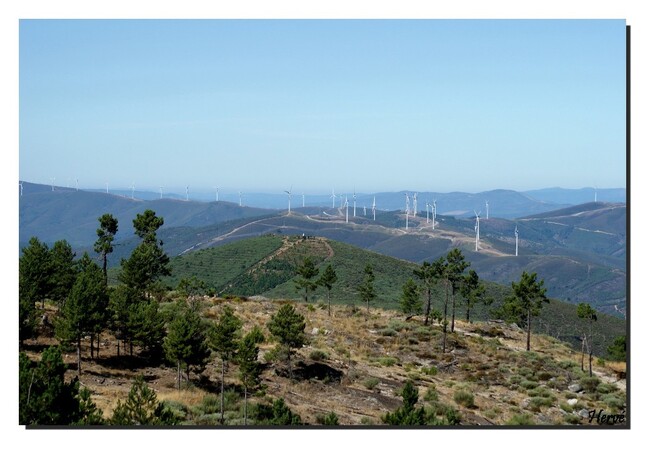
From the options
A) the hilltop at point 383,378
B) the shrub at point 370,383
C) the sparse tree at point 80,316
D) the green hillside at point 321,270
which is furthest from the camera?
the green hillside at point 321,270

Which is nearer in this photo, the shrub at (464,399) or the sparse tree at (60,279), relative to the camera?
the shrub at (464,399)

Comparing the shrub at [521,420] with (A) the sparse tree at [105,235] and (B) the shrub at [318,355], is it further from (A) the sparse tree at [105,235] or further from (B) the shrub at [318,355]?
(A) the sparse tree at [105,235]

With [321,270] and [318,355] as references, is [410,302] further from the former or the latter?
[321,270]

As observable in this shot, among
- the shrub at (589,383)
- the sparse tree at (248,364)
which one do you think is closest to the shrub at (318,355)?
the sparse tree at (248,364)

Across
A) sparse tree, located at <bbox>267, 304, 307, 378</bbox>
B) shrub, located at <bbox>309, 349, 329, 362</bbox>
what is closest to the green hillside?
shrub, located at <bbox>309, 349, 329, 362</bbox>

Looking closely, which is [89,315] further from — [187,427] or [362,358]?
[362,358]

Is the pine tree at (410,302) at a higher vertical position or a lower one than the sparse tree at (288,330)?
→ lower

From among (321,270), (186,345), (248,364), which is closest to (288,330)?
(186,345)

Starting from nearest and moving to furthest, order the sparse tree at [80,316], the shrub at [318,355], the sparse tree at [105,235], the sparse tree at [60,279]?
the sparse tree at [80,316]
the shrub at [318,355]
the sparse tree at [60,279]
the sparse tree at [105,235]
